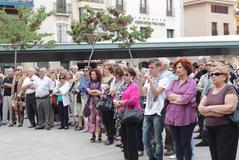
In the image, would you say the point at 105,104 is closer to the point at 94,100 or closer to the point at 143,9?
the point at 94,100

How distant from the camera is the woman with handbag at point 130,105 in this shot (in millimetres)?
8078

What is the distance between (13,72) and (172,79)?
9485mm

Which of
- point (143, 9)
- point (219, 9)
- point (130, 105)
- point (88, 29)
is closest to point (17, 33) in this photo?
point (88, 29)

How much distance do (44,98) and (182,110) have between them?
7.92 meters

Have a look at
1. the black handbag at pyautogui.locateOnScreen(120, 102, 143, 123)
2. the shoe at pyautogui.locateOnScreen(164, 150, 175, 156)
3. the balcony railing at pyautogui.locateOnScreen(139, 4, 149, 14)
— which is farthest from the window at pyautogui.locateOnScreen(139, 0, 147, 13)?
the black handbag at pyautogui.locateOnScreen(120, 102, 143, 123)

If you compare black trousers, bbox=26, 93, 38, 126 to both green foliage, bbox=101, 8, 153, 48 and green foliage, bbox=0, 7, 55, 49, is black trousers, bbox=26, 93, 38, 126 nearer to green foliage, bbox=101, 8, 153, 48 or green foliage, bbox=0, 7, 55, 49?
green foliage, bbox=0, 7, 55, 49

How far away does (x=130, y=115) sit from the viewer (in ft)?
26.2

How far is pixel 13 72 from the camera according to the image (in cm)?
1584

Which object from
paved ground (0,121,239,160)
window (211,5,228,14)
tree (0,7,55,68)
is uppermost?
window (211,5,228,14)

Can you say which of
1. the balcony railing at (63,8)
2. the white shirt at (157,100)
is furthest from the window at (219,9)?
the white shirt at (157,100)

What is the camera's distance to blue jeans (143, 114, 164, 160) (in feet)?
25.1

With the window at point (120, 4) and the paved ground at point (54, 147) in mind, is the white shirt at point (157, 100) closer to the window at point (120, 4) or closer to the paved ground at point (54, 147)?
the paved ground at point (54, 147)

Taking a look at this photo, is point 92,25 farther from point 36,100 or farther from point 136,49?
point 36,100

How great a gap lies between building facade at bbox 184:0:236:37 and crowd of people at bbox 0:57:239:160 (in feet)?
148
